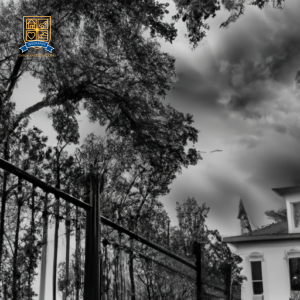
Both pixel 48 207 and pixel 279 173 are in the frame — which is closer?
pixel 48 207

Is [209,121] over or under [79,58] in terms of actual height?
under

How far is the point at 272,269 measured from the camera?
71.0 inches

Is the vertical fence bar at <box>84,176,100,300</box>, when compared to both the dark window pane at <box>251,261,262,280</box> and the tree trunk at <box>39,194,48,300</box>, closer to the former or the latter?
the tree trunk at <box>39,194,48,300</box>

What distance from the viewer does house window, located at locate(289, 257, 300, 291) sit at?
5.68 feet

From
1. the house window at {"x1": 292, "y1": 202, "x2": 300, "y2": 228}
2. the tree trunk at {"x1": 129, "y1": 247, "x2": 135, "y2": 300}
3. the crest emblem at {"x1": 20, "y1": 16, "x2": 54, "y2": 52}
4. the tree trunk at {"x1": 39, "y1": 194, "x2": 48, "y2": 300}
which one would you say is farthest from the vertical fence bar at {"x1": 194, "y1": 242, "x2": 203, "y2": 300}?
the crest emblem at {"x1": 20, "y1": 16, "x2": 54, "y2": 52}

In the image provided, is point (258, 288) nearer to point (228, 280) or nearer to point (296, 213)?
point (228, 280)

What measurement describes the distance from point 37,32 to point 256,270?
168 cm

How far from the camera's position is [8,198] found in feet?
4.13

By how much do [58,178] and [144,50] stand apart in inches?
34.4

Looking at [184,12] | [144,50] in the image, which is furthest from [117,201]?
[184,12]

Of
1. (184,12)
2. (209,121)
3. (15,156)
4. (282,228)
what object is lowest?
(282,228)

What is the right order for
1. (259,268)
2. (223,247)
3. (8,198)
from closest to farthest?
(8,198) < (259,268) < (223,247)

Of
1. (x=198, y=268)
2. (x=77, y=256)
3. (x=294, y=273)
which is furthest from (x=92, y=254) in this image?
(x=294, y=273)

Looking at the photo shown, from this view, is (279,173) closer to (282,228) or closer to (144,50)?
(282,228)
